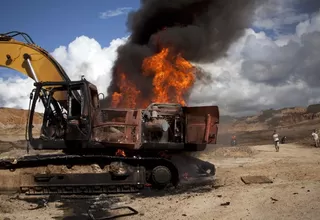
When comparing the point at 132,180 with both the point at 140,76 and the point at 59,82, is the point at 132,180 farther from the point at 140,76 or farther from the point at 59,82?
the point at 140,76

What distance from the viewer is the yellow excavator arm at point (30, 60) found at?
10.9 metres

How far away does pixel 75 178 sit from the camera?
10.0 m

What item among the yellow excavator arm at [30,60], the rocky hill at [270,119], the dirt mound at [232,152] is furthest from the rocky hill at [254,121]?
the yellow excavator arm at [30,60]

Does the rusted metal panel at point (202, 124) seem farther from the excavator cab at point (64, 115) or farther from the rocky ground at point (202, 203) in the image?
the excavator cab at point (64, 115)

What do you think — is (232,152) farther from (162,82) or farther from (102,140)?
(102,140)

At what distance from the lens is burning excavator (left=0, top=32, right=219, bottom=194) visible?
9938mm

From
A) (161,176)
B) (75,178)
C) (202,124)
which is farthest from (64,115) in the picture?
(202,124)

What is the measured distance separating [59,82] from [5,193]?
11.6ft

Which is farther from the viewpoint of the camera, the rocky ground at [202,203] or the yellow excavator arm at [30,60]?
the yellow excavator arm at [30,60]

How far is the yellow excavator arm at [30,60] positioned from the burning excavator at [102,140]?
261 millimetres

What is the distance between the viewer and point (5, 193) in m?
10.2

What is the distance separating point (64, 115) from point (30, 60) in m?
2.29

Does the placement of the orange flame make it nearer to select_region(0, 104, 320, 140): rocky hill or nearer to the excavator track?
the excavator track

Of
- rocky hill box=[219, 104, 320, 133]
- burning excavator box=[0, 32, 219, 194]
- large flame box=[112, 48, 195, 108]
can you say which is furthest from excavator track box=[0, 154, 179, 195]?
rocky hill box=[219, 104, 320, 133]
